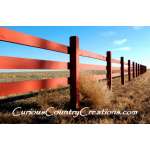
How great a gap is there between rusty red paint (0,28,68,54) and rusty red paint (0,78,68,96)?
444mm

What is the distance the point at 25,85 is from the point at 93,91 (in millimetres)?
1357

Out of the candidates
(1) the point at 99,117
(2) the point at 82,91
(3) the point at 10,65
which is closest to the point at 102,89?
(2) the point at 82,91

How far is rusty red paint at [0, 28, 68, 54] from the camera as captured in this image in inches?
131

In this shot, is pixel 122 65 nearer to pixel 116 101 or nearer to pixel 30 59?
pixel 116 101

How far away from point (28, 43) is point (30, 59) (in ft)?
0.64

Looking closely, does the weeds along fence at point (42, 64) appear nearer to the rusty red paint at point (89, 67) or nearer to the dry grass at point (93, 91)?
the rusty red paint at point (89, 67)

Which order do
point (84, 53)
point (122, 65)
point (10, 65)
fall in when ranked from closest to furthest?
point (10, 65)
point (84, 53)
point (122, 65)

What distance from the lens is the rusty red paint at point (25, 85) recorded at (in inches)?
132

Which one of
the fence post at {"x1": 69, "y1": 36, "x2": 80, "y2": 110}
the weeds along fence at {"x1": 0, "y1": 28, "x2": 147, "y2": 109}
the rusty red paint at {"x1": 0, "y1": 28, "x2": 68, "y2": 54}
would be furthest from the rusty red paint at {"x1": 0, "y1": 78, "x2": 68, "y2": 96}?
the rusty red paint at {"x1": 0, "y1": 28, "x2": 68, "y2": 54}

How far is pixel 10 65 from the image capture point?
3.38m

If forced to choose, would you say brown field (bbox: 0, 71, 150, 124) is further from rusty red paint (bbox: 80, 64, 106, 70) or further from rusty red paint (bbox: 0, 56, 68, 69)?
rusty red paint (bbox: 0, 56, 68, 69)

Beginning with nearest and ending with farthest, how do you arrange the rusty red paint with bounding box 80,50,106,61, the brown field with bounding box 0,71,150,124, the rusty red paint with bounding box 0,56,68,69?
the rusty red paint with bounding box 0,56,68,69
the brown field with bounding box 0,71,150,124
the rusty red paint with bounding box 80,50,106,61

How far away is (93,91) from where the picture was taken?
479 centimetres

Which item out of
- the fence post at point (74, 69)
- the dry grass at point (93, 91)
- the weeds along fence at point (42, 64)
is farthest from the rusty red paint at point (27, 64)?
the dry grass at point (93, 91)
